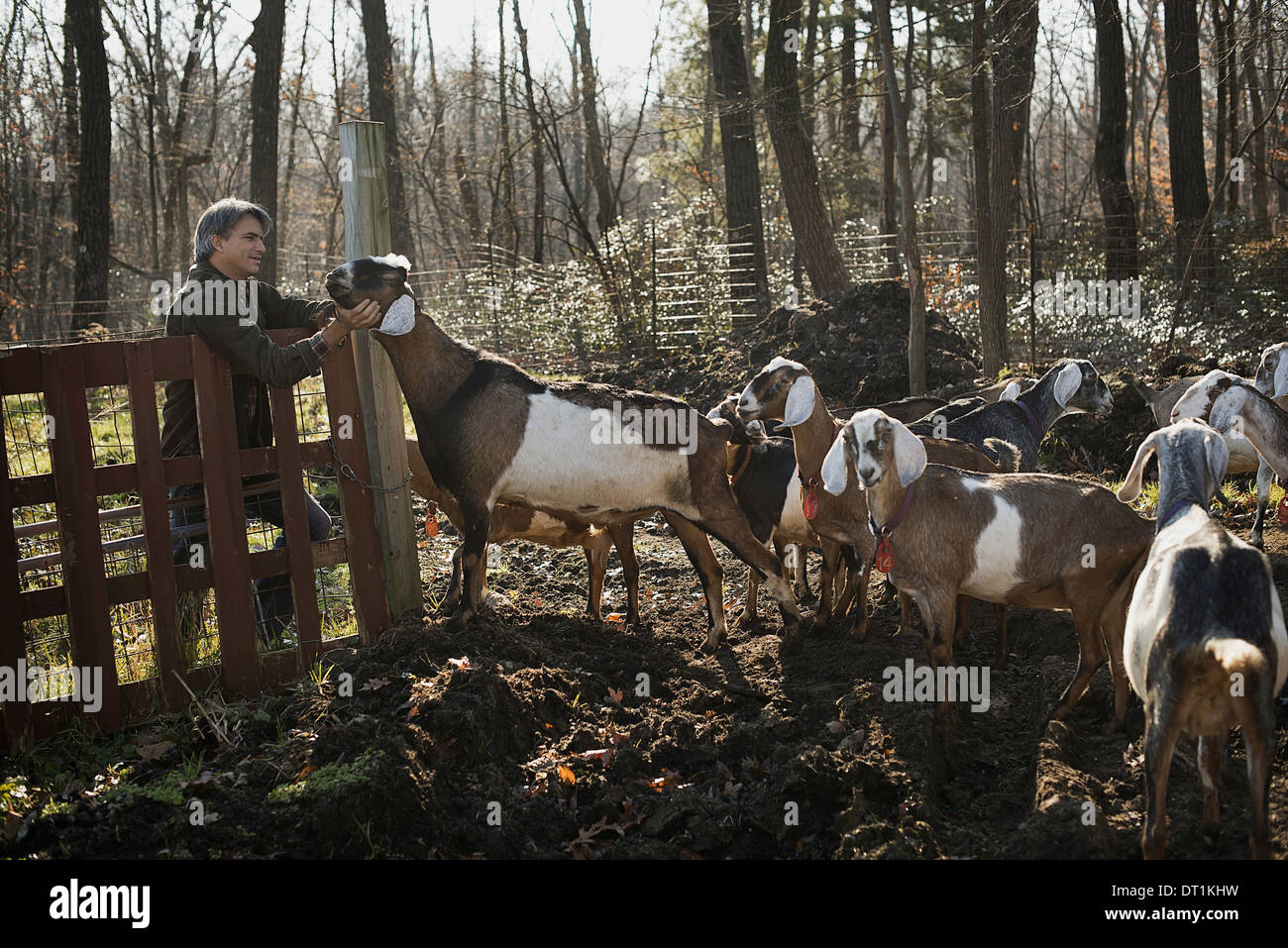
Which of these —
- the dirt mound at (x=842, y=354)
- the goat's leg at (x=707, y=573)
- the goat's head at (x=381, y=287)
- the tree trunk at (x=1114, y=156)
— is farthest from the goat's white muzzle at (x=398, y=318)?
the tree trunk at (x=1114, y=156)

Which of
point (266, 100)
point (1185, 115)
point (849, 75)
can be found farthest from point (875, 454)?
point (849, 75)

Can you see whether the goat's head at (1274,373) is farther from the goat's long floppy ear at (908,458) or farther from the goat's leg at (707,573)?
the goat's leg at (707,573)

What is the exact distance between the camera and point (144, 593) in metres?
5.22

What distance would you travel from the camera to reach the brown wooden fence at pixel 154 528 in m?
4.98

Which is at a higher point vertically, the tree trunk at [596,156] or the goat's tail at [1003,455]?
the tree trunk at [596,156]

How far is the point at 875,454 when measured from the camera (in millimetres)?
5199

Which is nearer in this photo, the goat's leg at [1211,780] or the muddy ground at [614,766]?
the goat's leg at [1211,780]

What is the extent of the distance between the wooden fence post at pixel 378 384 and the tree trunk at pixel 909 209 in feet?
18.3

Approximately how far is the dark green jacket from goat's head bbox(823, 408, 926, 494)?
2.72 m

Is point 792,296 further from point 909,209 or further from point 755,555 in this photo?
point 755,555

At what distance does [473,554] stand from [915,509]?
2.46 metres

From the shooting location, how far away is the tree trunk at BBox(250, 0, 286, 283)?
661 inches

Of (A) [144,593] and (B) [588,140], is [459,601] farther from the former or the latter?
(B) [588,140]
